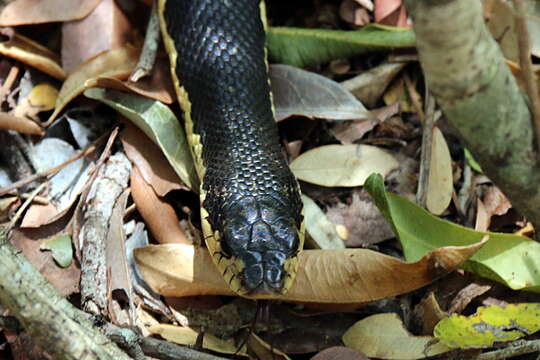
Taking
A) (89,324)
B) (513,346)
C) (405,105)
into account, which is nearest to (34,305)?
(89,324)

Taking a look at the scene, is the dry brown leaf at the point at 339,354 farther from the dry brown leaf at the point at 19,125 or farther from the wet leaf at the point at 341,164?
the dry brown leaf at the point at 19,125

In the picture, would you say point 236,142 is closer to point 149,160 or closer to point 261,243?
point 149,160

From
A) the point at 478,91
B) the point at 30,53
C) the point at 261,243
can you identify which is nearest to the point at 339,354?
the point at 261,243

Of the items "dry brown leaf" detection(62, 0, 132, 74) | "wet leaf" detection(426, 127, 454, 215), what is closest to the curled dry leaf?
"wet leaf" detection(426, 127, 454, 215)

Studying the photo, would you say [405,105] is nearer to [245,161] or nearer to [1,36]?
[245,161]

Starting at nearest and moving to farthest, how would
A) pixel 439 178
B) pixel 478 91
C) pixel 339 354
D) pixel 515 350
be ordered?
1. pixel 478 91
2. pixel 515 350
3. pixel 339 354
4. pixel 439 178

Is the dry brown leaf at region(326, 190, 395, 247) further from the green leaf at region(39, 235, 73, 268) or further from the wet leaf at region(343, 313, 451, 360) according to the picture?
the green leaf at region(39, 235, 73, 268)

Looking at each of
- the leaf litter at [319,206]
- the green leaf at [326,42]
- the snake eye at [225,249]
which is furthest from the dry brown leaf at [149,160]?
the green leaf at [326,42]
